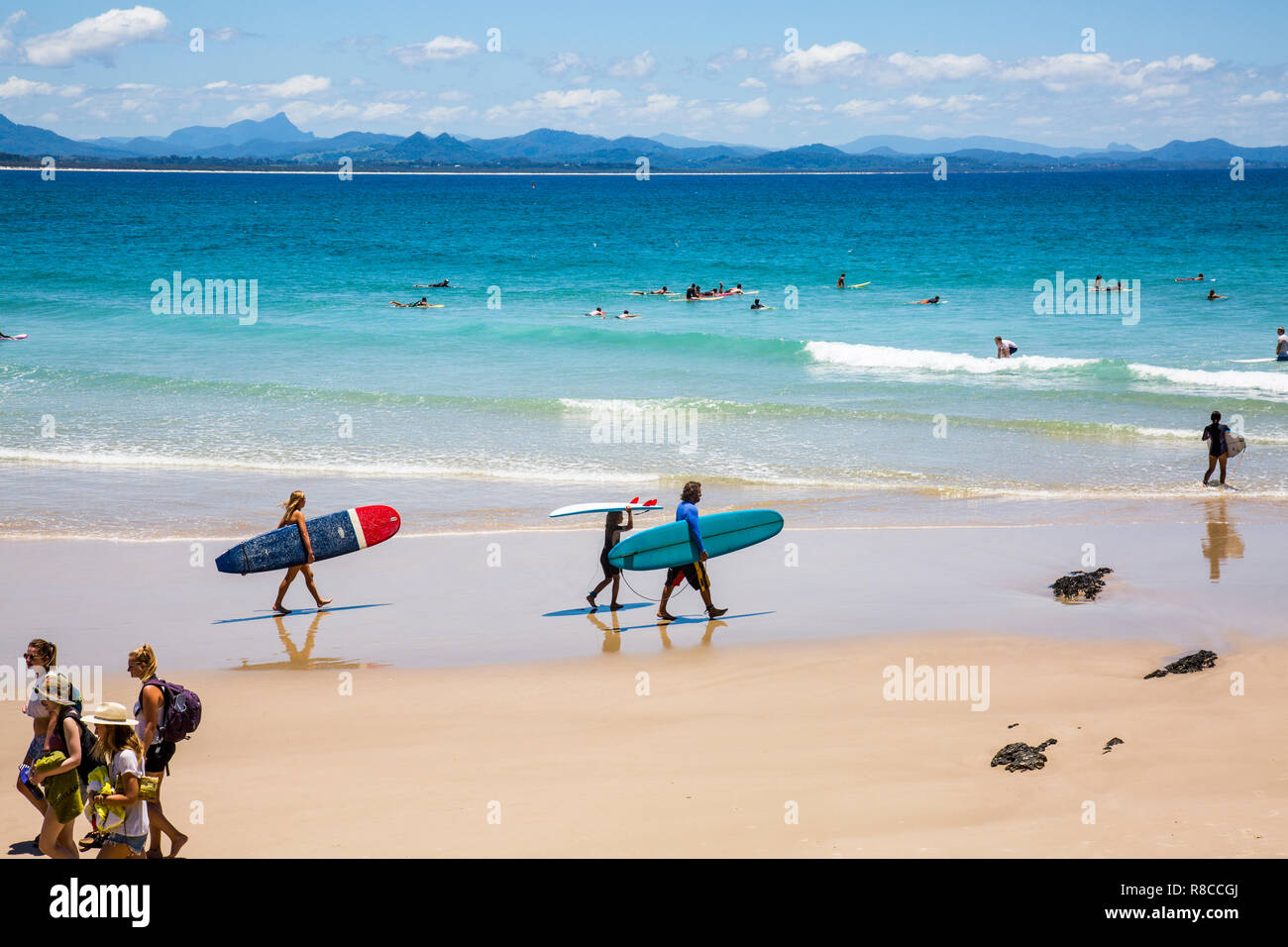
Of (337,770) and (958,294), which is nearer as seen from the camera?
(337,770)

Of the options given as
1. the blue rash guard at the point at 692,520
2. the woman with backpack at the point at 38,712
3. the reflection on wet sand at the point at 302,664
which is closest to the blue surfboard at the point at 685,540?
the blue rash guard at the point at 692,520

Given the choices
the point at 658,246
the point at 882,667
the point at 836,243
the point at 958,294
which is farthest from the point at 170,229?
the point at 882,667

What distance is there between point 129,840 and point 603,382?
20225mm

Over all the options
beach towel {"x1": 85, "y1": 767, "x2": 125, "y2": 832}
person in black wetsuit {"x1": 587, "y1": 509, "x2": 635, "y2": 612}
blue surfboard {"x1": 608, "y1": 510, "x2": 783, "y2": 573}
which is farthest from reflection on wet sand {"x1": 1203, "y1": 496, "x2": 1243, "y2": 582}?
beach towel {"x1": 85, "y1": 767, "x2": 125, "y2": 832}

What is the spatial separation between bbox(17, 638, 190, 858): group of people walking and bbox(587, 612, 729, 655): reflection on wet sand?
467 cm

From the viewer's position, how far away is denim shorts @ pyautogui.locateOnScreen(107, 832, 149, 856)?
589 centimetres

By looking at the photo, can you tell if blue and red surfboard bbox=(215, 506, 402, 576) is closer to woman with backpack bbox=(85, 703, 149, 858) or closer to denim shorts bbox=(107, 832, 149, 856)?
woman with backpack bbox=(85, 703, 149, 858)

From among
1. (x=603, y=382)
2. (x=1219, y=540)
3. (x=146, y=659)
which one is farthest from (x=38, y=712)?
(x=603, y=382)

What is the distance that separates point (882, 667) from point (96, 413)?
58.3ft

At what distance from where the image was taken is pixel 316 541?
11.8 metres

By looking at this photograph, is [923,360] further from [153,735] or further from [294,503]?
[153,735]

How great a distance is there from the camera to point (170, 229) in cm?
6844

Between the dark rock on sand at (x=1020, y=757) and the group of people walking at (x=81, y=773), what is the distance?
506 cm

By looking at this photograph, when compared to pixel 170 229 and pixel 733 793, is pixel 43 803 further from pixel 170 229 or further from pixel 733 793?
pixel 170 229
